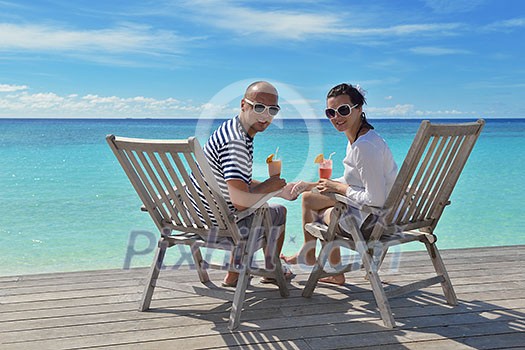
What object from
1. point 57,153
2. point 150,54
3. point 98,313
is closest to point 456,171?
point 98,313

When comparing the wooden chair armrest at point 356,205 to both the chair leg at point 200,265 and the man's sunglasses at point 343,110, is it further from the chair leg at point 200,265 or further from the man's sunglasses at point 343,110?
the chair leg at point 200,265

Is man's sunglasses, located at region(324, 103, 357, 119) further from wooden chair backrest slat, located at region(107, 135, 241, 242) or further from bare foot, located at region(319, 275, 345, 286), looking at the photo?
bare foot, located at region(319, 275, 345, 286)

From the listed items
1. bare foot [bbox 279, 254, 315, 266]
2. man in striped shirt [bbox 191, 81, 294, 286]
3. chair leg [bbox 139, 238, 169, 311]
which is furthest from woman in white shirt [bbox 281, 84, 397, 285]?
chair leg [bbox 139, 238, 169, 311]

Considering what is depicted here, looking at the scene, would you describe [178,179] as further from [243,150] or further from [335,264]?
[335,264]

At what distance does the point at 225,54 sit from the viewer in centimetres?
4341

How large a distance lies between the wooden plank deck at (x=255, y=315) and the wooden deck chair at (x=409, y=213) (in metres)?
0.15

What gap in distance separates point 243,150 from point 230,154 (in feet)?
0.23

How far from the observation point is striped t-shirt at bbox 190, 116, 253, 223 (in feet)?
9.96

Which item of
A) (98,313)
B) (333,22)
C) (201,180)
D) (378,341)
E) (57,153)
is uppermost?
(333,22)

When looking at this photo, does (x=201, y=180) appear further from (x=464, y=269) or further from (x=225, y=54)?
(x=225, y=54)

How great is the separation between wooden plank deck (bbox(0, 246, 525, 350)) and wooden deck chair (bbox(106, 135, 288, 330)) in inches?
7.0

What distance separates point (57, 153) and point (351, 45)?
24735mm

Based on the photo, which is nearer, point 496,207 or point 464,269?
point 464,269

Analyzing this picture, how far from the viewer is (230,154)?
3.05 m
